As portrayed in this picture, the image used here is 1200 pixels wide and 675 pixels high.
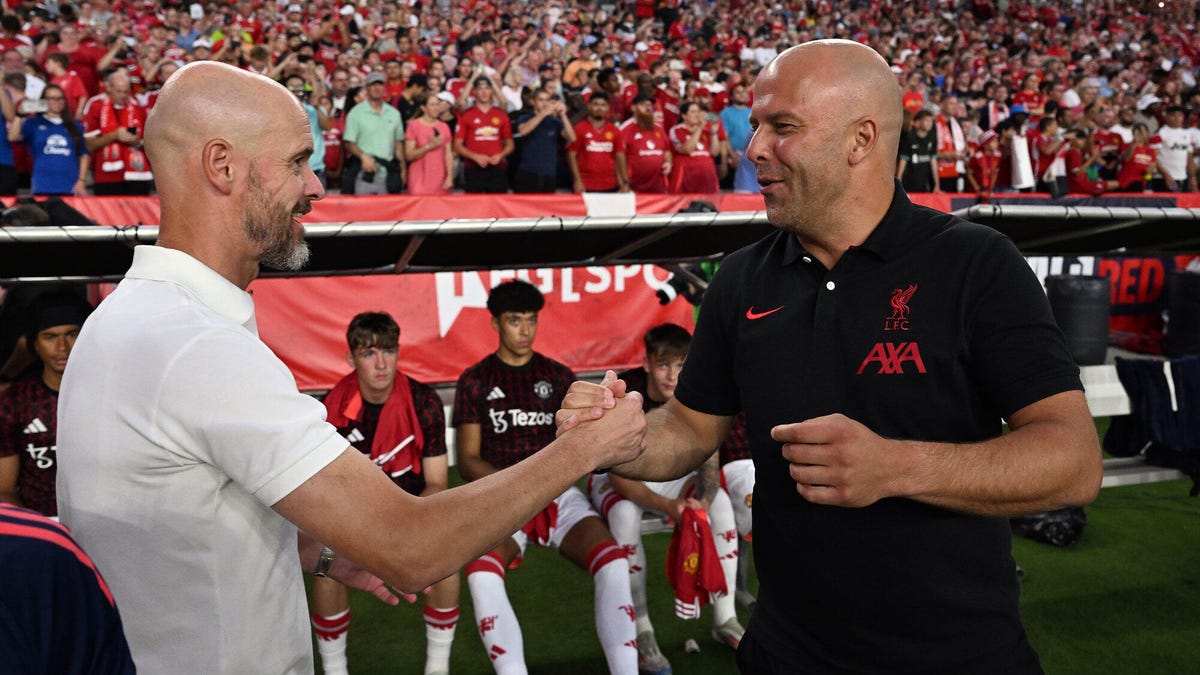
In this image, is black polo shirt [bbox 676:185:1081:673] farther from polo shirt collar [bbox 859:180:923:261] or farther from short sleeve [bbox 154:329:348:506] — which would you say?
short sleeve [bbox 154:329:348:506]

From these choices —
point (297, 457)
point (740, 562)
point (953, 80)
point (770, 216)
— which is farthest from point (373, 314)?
point (953, 80)

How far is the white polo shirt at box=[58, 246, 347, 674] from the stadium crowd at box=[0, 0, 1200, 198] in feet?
27.7

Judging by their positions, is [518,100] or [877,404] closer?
[877,404]

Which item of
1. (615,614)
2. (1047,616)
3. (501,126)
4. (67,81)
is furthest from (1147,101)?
(615,614)

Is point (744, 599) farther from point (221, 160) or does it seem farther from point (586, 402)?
point (221, 160)

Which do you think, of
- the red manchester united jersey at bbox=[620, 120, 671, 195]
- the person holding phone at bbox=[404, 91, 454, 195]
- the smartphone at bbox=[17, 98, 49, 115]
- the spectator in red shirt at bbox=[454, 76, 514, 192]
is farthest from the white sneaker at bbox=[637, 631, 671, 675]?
the smartphone at bbox=[17, 98, 49, 115]

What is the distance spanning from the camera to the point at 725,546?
14.8 feet

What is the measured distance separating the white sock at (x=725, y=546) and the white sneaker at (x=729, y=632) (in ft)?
0.06

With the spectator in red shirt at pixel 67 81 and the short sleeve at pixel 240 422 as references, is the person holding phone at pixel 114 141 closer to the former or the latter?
the spectator in red shirt at pixel 67 81

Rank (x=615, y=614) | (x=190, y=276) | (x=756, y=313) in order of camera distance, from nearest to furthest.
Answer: (x=190, y=276)
(x=756, y=313)
(x=615, y=614)

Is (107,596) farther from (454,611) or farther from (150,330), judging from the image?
(454,611)

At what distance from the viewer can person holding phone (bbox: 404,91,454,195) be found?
9.87 meters

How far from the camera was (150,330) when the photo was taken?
157 centimetres

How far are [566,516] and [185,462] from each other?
3.00 metres
